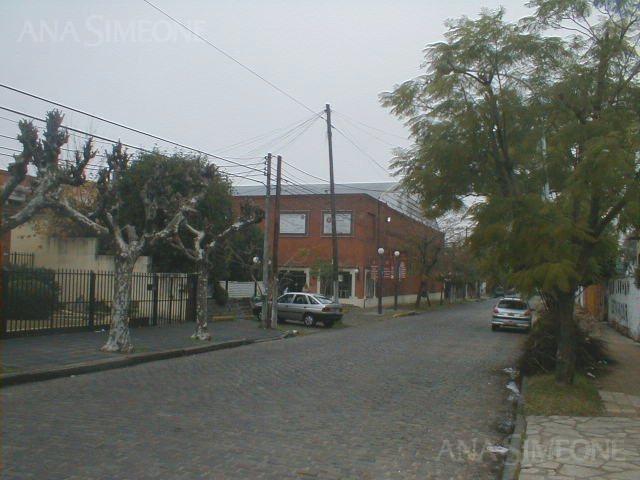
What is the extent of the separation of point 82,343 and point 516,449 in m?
13.6

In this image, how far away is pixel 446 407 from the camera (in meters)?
11.1

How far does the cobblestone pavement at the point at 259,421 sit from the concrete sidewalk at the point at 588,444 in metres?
0.56

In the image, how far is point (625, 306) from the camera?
26.8 metres

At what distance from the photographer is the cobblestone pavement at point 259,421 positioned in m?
7.15

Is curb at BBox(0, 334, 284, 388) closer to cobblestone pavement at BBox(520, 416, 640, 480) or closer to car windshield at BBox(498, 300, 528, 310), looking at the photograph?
cobblestone pavement at BBox(520, 416, 640, 480)

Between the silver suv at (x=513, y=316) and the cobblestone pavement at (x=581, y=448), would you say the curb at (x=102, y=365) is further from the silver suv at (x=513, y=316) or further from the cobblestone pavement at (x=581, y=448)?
the silver suv at (x=513, y=316)

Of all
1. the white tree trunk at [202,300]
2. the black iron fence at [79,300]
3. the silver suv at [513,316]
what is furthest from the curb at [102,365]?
the silver suv at [513,316]

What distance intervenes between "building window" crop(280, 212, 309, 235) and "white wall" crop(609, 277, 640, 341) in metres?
22.9

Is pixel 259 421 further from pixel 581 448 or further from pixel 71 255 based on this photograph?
pixel 71 255

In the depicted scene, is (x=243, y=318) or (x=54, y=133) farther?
(x=243, y=318)

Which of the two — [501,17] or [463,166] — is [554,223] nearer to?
[463,166]

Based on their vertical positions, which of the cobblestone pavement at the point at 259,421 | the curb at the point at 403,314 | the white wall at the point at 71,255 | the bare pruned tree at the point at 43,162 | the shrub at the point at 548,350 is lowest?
the curb at the point at 403,314

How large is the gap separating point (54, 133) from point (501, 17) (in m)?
9.52

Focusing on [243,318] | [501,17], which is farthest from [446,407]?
[243,318]
